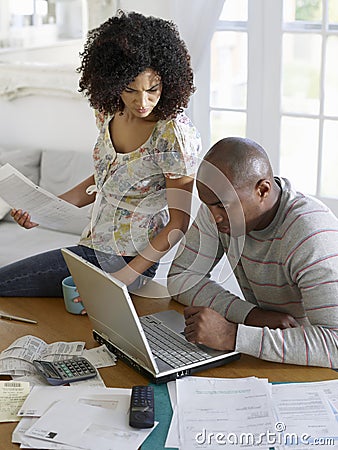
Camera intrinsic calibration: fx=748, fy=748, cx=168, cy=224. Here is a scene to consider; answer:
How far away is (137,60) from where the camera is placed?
Answer: 1.99 meters

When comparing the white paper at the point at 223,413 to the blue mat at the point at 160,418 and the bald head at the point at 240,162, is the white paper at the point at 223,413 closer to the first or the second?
the blue mat at the point at 160,418

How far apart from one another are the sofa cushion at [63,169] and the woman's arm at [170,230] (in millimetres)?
1397

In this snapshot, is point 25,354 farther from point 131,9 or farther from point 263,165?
point 131,9

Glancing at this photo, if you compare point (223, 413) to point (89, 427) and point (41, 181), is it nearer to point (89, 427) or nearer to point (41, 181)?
point (89, 427)

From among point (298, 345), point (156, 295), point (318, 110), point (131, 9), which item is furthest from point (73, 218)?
point (131, 9)

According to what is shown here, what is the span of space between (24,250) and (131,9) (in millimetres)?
1194

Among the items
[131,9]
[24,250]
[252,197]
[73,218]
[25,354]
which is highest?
[131,9]

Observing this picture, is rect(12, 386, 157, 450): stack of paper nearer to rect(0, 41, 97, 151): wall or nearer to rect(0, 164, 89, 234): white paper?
rect(0, 164, 89, 234): white paper

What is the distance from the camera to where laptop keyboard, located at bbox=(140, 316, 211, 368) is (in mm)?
Result: 1601

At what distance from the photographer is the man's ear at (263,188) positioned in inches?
65.7

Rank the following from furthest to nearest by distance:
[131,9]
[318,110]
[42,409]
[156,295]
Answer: [131,9]
[318,110]
[156,295]
[42,409]

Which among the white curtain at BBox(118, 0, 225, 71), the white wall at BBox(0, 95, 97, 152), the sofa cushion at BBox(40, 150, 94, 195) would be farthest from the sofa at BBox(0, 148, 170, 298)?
the white curtain at BBox(118, 0, 225, 71)

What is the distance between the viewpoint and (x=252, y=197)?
1664 mm

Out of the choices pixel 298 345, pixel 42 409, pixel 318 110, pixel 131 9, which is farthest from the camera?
pixel 131 9
